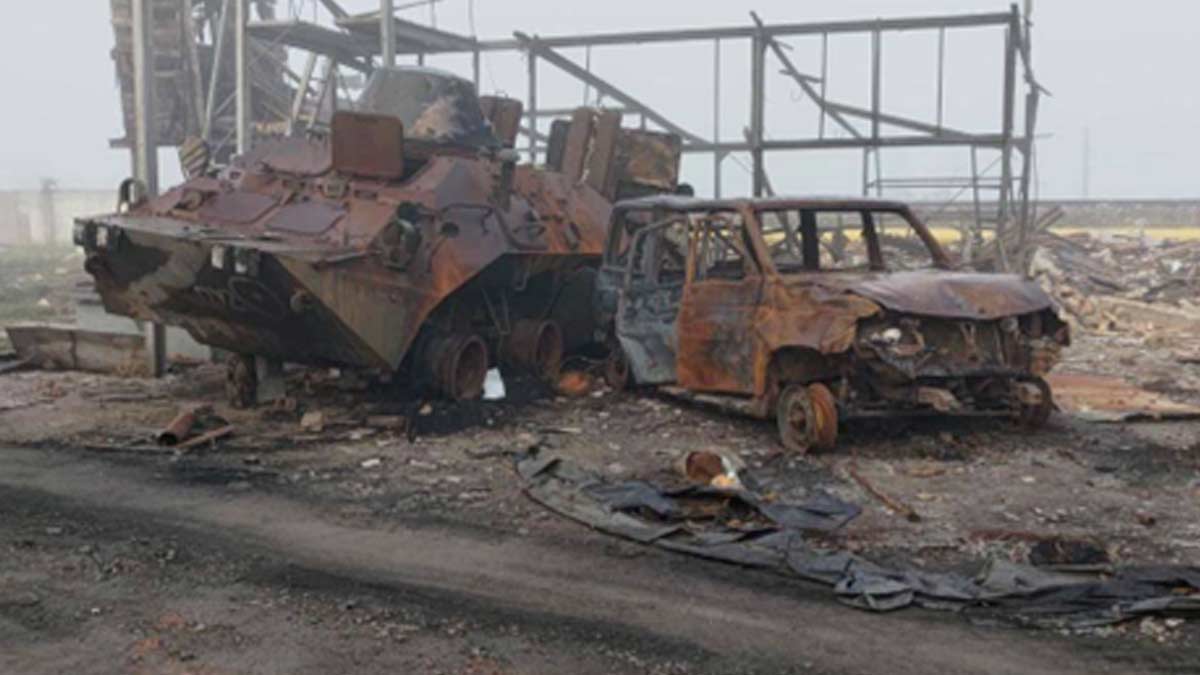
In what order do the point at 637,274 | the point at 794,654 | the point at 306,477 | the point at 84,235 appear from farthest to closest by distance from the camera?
1. the point at 637,274
2. the point at 84,235
3. the point at 306,477
4. the point at 794,654

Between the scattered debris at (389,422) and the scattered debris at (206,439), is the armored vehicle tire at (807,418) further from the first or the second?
the scattered debris at (206,439)

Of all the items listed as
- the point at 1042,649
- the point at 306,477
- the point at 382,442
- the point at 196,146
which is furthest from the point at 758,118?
the point at 1042,649

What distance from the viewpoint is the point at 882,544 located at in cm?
609

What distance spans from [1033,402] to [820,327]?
190 centimetres

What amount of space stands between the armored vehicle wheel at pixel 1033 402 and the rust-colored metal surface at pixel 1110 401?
945 mm

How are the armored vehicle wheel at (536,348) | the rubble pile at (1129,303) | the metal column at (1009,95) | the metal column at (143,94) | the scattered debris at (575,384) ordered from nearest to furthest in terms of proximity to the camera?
the scattered debris at (575,384) < the armored vehicle wheel at (536,348) < the metal column at (143,94) < the rubble pile at (1129,303) < the metal column at (1009,95)

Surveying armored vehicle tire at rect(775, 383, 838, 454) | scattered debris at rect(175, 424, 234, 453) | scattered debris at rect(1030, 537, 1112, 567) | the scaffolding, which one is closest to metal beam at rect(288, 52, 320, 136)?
the scaffolding

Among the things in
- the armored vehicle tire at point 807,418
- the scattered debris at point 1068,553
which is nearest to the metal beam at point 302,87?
the armored vehicle tire at point 807,418

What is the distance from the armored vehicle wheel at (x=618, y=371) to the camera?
10805 mm

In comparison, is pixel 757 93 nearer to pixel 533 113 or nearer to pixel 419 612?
pixel 533 113

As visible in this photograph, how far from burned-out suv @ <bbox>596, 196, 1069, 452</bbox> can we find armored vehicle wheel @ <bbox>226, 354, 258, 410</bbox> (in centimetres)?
321

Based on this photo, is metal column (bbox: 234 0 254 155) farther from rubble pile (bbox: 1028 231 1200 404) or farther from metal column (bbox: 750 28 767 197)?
rubble pile (bbox: 1028 231 1200 404)

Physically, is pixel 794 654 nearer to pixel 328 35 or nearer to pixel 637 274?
pixel 637 274

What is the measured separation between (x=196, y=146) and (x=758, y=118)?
8.05m
